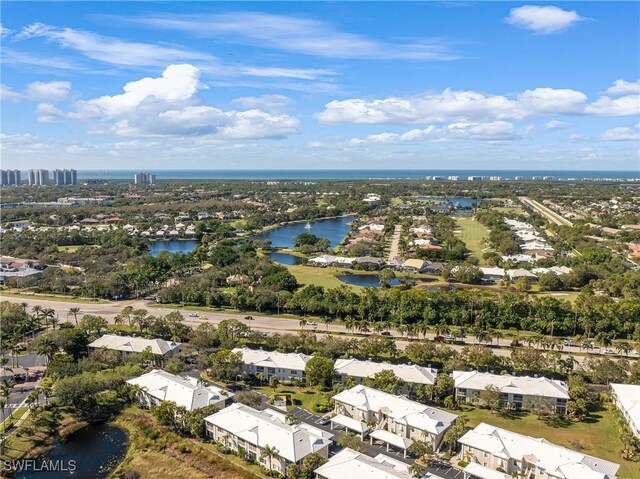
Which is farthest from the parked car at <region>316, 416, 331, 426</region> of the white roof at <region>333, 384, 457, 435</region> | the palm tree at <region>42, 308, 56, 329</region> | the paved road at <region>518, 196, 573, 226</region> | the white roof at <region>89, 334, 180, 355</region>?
A: the paved road at <region>518, 196, 573, 226</region>

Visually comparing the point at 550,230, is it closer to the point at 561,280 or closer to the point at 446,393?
the point at 561,280

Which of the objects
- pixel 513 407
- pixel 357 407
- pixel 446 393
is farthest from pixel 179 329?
pixel 513 407

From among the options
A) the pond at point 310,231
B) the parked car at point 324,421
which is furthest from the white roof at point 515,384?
the pond at point 310,231

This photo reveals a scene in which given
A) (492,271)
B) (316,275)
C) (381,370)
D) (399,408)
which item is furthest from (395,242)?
(399,408)

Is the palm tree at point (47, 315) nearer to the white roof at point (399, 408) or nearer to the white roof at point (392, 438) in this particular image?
the white roof at point (399, 408)

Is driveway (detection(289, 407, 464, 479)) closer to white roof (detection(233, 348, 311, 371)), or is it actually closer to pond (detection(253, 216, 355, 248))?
white roof (detection(233, 348, 311, 371))

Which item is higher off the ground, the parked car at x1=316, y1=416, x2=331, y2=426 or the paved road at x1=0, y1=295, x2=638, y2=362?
the paved road at x1=0, y1=295, x2=638, y2=362

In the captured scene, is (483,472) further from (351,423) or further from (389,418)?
(351,423)
